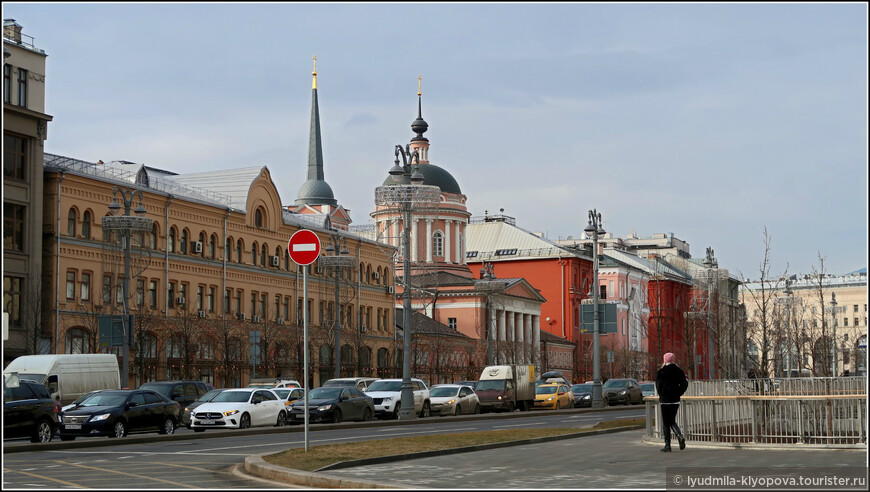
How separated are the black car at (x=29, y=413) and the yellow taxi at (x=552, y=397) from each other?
33241mm

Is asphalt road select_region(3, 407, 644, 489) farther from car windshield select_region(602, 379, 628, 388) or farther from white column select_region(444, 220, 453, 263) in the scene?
white column select_region(444, 220, 453, 263)

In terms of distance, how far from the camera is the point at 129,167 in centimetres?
7156

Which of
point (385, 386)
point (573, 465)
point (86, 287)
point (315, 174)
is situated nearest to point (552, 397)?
point (385, 386)

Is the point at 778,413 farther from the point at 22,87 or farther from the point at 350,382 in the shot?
the point at 22,87

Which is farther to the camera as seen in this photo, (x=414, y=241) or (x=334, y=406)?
(x=414, y=241)

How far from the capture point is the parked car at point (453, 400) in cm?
4853

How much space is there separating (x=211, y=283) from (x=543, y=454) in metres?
52.6

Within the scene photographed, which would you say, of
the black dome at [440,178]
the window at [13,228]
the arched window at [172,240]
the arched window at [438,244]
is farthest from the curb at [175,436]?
the black dome at [440,178]

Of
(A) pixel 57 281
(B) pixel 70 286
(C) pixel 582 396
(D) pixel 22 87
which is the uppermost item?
(D) pixel 22 87

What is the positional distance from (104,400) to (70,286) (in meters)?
30.1

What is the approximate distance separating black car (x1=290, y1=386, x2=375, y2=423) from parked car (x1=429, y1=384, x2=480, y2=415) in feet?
19.0

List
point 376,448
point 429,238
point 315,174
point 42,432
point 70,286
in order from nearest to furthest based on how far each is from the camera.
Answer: point 376,448, point 42,432, point 70,286, point 429,238, point 315,174

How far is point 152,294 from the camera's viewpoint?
6612cm

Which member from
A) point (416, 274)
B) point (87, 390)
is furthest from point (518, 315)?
point (87, 390)
